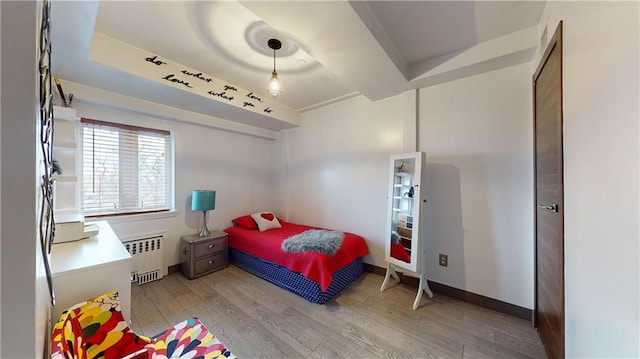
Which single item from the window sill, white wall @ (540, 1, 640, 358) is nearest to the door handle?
white wall @ (540, 1, 640, 358)

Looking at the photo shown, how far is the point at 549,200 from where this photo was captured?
1497 mm

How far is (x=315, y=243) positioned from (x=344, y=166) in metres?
1.27

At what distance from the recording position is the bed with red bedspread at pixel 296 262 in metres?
2.31

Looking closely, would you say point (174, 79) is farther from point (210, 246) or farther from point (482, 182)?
point (482, 182)

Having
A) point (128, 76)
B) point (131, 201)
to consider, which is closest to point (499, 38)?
point (128, 76)

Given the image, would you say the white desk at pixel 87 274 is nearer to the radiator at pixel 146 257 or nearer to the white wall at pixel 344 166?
the radiator at pixel 146 257

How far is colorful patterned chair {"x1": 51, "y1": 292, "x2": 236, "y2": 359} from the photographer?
914 mm

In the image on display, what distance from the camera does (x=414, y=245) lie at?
2285 mm

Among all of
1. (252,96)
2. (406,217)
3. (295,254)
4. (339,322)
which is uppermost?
(252,96)

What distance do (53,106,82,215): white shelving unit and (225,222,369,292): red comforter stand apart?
1698mm

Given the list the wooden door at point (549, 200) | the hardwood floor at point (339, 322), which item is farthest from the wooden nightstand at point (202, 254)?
the wooden door at point (549, 200)

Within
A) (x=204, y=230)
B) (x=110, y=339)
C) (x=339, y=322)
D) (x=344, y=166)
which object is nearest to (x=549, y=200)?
(x=339, y=322)

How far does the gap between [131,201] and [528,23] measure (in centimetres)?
434

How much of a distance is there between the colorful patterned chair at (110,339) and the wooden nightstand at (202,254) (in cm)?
156
